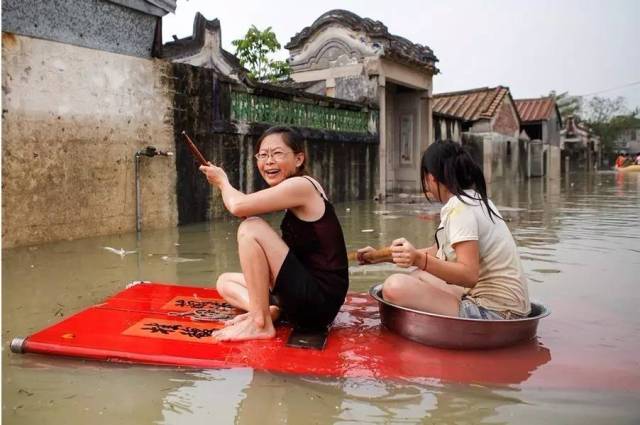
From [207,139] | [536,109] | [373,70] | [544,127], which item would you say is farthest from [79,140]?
[536,109]

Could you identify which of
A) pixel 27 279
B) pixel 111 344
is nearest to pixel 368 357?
pixel 111 344

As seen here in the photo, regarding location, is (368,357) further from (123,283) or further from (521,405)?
(123,283)

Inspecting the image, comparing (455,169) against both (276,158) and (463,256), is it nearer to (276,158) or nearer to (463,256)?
(463,256)

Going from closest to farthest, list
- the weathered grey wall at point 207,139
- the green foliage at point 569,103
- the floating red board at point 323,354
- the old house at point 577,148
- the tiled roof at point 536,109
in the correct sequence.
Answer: the floating red board at point 323,354, the weathered grey wall at point 207,139, the tiled roof at point 536,109, the old house at point 577,148, the green foliage at point 569,103

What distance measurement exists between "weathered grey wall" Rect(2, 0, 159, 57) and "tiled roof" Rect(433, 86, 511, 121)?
15.6m

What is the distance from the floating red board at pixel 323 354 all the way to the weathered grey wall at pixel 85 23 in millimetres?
3922

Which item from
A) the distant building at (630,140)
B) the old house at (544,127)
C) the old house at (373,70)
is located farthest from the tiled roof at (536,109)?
the distant building at (630,140)

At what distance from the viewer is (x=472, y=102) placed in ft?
74.3

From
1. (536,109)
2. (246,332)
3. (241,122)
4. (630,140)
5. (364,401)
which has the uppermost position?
(630,140)

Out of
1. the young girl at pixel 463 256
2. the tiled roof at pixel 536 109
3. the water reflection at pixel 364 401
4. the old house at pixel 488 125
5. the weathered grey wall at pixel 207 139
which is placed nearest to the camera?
the water reflection at pixel 364 401

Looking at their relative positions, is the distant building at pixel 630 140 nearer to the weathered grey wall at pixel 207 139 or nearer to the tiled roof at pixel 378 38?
the tiled roof at pixel 378 38

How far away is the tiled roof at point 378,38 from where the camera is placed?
13.2 meters

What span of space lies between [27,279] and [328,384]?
3.16m

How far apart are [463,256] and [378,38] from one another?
11228mm
